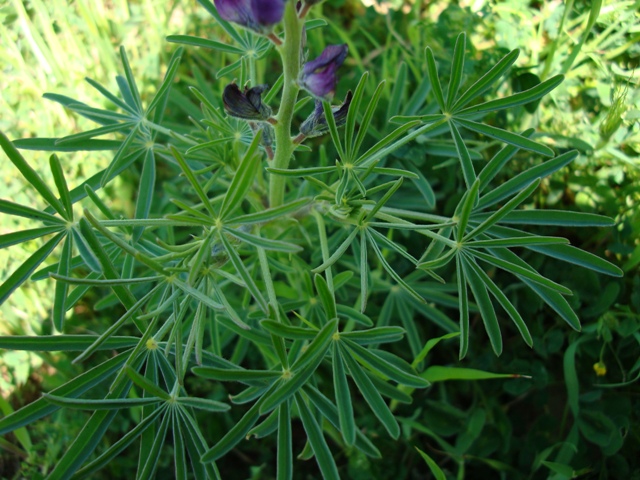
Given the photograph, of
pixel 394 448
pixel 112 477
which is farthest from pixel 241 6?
pixel 112 477

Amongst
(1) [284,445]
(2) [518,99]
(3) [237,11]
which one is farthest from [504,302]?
(3) [237,11]

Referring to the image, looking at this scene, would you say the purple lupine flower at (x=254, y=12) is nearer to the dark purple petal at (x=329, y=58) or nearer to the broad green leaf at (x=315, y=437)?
the dark purple petal at (x=329, y=58)

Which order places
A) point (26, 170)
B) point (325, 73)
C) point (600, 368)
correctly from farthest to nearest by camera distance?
point (600, 368) → point (26, 170) → point (325, 73)

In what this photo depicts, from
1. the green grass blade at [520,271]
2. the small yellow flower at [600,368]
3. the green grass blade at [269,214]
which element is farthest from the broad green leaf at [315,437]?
the small yellow flower at [600,368]

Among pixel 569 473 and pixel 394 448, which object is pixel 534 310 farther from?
pixel 394 448

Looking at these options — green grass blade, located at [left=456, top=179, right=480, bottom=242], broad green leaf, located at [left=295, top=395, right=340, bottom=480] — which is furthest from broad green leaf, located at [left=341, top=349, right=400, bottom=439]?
green grass blade, located at [left=456, top=179, right=480, bottom=242]

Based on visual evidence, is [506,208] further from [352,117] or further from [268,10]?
[268,10]
